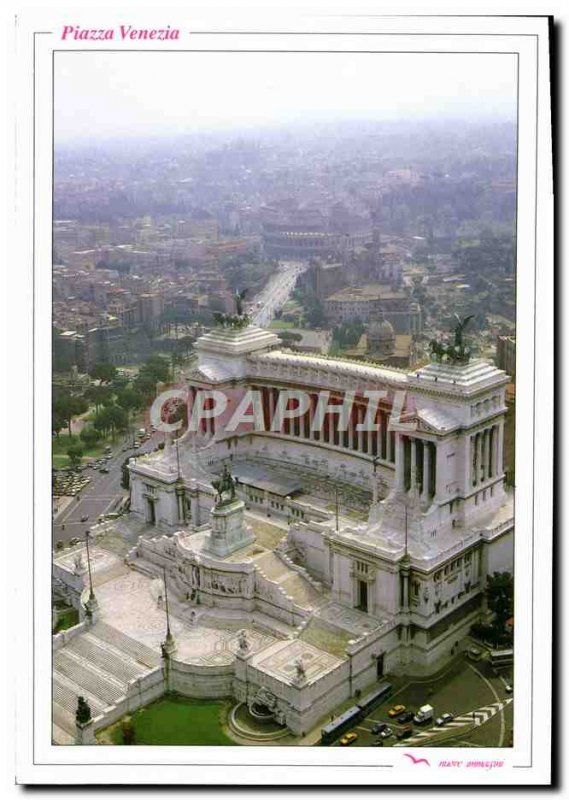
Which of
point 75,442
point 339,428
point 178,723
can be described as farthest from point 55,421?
point 75,442

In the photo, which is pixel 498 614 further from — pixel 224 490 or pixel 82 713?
pixel 82 713

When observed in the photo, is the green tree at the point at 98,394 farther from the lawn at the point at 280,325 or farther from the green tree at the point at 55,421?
Result: the lawn at the point at 280,325

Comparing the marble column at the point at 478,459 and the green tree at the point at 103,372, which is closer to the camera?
the marble column at the point at 478,459

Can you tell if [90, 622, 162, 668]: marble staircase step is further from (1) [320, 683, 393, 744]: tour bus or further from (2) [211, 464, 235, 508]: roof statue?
(1) [320, 683, 393, 744]: tour bus

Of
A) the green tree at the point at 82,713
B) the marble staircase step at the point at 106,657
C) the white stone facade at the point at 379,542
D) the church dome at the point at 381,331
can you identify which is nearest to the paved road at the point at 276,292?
the church dome at the point at 381,331

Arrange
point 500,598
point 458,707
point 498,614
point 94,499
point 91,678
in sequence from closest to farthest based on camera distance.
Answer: point 458,707 < point 91,678 < point 498,614 < point 500,598 < point 94,499

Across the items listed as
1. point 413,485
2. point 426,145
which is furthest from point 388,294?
point 413,485
